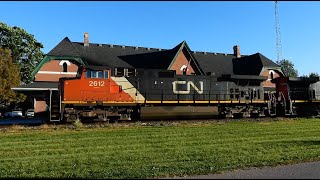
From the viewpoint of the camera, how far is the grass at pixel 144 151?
8.16m

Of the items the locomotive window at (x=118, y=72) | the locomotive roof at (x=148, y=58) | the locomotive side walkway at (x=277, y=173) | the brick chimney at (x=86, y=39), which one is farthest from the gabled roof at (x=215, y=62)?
the locomotive side walkway at (x=277, y=173)

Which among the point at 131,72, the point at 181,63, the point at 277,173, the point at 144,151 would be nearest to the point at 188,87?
the point at 131,72

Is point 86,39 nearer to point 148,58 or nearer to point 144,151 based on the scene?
point 148,58

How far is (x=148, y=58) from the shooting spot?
137 ft

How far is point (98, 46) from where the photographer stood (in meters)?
41.6

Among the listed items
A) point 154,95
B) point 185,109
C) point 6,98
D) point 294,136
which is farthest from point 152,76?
point 6,98

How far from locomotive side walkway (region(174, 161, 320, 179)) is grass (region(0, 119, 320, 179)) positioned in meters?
0.36

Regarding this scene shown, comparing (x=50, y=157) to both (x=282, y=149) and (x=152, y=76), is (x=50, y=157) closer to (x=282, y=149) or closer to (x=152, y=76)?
(x=282, y=149)

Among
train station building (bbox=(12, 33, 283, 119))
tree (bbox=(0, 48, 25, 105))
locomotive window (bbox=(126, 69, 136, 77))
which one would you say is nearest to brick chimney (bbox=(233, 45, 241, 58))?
train station building (bbox=(12, 33, 283, 119))

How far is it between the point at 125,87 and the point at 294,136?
10045mm

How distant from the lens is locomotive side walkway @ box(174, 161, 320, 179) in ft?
24.2

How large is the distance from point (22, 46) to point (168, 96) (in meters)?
43.1

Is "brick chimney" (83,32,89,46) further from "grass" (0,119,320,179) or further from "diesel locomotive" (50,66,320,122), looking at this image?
"grass" (0,119,320,179)

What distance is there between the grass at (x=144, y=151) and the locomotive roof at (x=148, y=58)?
2254 centimetres
